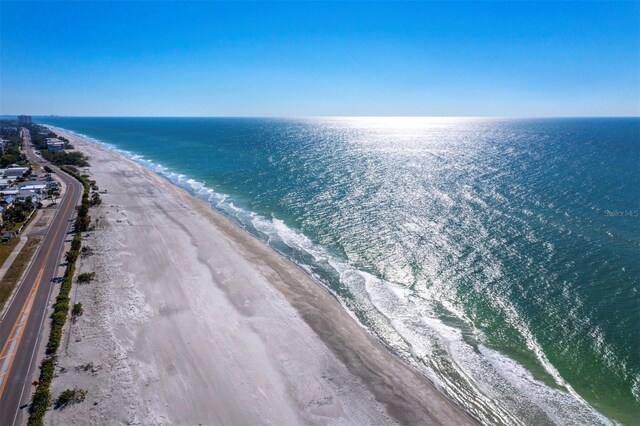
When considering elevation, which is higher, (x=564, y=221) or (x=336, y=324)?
(x=564, y=221)

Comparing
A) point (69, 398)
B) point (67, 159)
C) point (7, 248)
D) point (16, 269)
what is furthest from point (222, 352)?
point (67, 159)

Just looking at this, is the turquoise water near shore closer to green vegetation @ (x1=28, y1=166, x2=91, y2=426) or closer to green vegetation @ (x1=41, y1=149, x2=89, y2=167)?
green vegetation @ (x1=28, y1=166, x2=91, y2=426)

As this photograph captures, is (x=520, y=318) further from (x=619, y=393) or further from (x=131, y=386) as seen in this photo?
(x=131, y=386)

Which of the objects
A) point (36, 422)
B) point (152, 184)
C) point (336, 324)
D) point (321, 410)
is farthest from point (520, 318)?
point (152, 184)

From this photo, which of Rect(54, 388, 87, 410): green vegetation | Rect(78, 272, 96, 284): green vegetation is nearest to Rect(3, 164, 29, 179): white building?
Rect(78, 272, 96, 284): green vegetation

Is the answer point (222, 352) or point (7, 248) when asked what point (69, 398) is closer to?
point (222, 352)

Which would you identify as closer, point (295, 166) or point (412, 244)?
point (412, 244)
